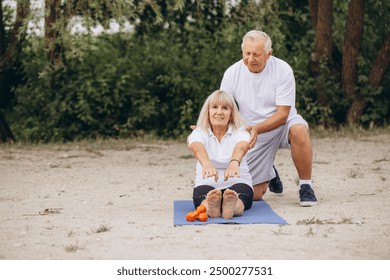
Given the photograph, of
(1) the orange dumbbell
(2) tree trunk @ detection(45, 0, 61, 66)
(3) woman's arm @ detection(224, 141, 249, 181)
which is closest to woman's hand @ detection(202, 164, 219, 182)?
(3) woman's arm @ detection(224, 141, 249, 181)

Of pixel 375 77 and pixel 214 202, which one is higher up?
pixel 375 77

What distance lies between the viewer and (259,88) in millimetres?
6930

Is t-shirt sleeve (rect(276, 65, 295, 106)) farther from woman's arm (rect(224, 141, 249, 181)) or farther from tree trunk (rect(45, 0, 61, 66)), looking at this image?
tree trunk (rect(45, 0, 61, 66))

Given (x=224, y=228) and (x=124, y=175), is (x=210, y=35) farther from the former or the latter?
(x=224, y=228)

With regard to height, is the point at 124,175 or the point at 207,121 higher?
the point at 207,121

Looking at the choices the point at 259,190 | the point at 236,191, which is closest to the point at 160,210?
the point at 236,191

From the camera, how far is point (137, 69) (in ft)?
44.5

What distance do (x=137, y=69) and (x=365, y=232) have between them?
8.53 m

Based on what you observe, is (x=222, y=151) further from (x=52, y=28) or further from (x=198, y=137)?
(x=52, y=28)

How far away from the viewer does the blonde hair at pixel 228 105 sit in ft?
21.3

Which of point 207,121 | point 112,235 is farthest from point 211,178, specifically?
point 112,235

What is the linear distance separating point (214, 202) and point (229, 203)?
113 mm

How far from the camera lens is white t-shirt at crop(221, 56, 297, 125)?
6.89 m

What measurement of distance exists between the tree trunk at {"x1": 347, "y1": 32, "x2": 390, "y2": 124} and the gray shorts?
19.6 ft
